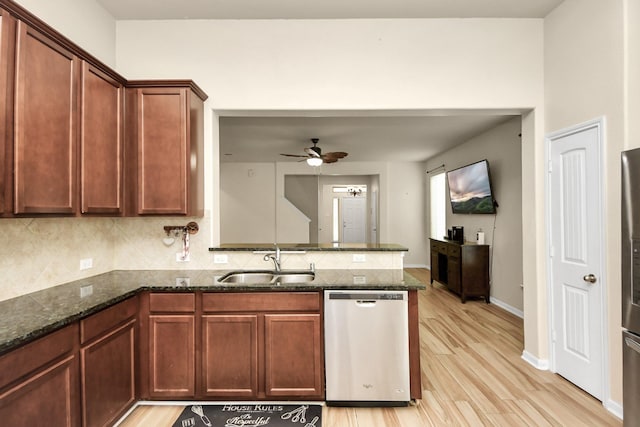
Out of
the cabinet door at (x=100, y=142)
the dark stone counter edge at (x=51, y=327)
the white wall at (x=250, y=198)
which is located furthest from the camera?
the white wall at (x=250, y=198)

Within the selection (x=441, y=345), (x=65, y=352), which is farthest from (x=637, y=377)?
(x=65, y=352)

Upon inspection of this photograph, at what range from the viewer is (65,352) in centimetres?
162

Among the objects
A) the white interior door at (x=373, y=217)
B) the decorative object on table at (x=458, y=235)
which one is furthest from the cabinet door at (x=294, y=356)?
the white interior door at (x=373, y=217)

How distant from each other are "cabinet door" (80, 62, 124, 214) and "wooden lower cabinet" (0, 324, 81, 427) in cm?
88

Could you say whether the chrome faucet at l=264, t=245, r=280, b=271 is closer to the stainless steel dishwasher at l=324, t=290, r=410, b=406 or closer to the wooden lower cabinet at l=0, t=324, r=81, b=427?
the stainless steel dishwasher at l=324, t=290, r=410, b=406

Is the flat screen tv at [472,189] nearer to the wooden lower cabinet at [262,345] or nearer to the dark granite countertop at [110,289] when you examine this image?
the dark granite countertop at [110,289]

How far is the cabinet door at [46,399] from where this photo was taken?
135 centimetres

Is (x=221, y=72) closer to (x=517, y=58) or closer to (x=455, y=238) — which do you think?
(x=517, y=58)

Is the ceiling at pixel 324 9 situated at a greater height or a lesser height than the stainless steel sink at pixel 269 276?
greater

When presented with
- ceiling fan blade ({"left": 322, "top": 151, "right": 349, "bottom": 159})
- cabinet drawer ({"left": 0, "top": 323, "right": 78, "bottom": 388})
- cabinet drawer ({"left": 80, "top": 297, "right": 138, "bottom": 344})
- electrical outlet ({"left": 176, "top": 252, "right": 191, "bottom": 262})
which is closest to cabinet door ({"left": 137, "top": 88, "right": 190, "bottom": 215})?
electrical outlet ({"left": 176, "top": 252, "right": 191, "bottom": 262})

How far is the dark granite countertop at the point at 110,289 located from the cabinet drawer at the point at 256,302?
0.15 feet

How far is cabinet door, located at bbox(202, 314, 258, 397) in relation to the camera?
7.55 feet

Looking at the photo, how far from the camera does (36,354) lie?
146 cm

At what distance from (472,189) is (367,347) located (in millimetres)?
4022
